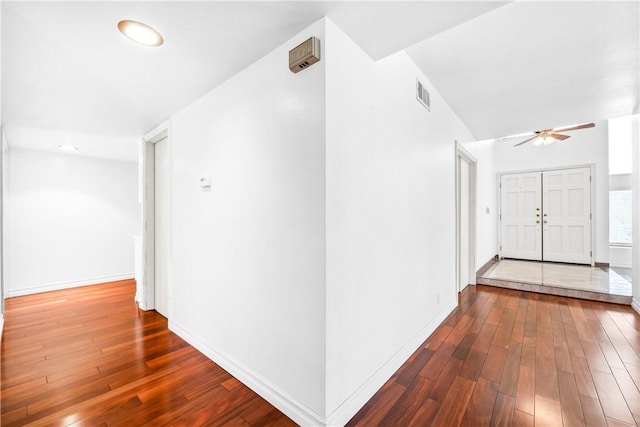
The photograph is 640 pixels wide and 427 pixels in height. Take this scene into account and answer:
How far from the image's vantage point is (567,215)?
5.70m

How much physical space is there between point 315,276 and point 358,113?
106 centimetres

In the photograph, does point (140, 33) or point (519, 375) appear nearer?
point (140, 33)

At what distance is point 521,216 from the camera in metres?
6.19

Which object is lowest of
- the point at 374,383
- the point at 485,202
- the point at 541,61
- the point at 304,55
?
the point at 374,383

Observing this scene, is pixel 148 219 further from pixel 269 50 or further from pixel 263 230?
pixel 269 50

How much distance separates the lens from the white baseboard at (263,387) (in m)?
1.50

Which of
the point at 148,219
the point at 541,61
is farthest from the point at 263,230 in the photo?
the point at 541,61

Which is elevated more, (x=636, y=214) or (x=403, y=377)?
(x=636, y=214)

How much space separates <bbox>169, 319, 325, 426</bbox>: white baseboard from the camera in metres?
1.50

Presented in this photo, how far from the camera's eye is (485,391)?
1.79 meters

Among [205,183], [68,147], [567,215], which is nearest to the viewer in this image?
[205,183]

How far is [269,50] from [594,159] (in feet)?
23.2

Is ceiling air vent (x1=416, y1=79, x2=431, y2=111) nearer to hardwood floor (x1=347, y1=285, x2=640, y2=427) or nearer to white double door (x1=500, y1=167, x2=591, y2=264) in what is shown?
hardwood floor (x1=347, y1=285, x2=640, y2=427)

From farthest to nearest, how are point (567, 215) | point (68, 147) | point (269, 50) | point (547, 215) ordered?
1. point (547, 215)
2. point (567, 215)
3. point (68, 147)
4. point (269, 50)
